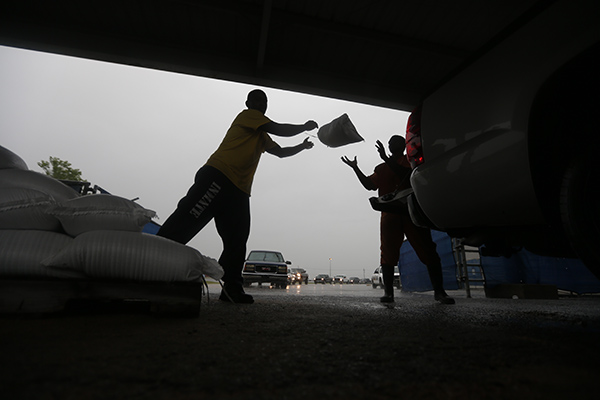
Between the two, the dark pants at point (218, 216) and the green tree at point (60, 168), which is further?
the green tree at point (60, 168)

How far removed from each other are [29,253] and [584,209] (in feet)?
8.56

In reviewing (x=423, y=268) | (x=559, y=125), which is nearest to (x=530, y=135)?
(x=559, y=125)

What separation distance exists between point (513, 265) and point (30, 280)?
6792 mm

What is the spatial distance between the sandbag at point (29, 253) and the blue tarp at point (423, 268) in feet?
Answer: 19.6

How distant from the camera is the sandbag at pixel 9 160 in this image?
5.43 feet

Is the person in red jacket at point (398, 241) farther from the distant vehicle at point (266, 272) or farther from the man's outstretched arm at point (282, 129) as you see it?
the distant vehicle at point (266, 272)

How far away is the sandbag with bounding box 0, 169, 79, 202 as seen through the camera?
155cm

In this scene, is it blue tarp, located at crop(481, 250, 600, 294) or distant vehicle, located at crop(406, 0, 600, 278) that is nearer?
distant vehicle, located at crop(406, 0, 600, 278)

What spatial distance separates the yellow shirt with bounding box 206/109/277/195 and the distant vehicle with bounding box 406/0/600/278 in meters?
1.61

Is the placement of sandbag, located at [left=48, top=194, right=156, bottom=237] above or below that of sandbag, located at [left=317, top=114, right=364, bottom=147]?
below

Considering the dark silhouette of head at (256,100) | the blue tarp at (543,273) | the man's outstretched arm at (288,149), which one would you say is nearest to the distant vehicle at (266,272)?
the blue tarp at (543,273)

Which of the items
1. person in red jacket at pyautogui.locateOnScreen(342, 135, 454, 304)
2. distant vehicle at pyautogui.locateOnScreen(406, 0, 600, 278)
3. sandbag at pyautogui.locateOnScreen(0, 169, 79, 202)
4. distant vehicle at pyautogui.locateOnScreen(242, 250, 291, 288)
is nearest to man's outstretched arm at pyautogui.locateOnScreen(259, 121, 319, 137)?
person in red jacket at pyautogui.locateOnScreen(342, 135, 454, 304)

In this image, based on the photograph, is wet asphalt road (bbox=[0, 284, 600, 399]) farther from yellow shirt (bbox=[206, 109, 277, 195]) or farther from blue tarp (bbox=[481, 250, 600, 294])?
blue tarp (bbox=[481, 250, 600, 294])

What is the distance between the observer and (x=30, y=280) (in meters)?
1.33
